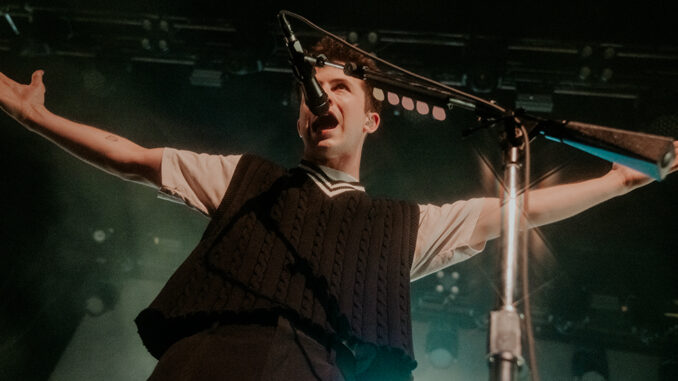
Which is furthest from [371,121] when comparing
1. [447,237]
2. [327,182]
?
[447,237]

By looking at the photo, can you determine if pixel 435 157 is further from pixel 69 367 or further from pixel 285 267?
pixel 69 367

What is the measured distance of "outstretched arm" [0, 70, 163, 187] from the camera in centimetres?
154

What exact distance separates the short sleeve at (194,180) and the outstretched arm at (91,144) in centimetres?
4

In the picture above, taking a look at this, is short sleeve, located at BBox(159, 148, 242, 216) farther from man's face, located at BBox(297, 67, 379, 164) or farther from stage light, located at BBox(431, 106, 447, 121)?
stage light, located at BBox(431, 106, 447, 121)

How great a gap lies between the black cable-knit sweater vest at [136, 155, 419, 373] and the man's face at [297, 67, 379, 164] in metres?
0.19

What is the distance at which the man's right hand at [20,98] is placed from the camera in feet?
5.31

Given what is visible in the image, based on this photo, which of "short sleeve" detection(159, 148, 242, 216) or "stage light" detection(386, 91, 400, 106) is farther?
"short sleeve" detection(159, 148, 242, 216)

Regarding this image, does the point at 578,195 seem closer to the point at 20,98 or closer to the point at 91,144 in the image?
the point at 91,144

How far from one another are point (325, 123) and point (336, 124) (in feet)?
0.13

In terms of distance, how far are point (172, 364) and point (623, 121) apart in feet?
11.9

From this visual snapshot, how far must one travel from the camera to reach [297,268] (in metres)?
1.42

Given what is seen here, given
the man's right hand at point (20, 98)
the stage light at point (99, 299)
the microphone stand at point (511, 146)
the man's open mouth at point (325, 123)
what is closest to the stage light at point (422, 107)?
the microphone stand at point (511, 146)

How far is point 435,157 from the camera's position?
4395 mm

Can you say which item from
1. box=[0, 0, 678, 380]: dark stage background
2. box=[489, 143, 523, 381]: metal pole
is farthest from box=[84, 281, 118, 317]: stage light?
A: box=[489, 143, 523, 381]: metal pole
